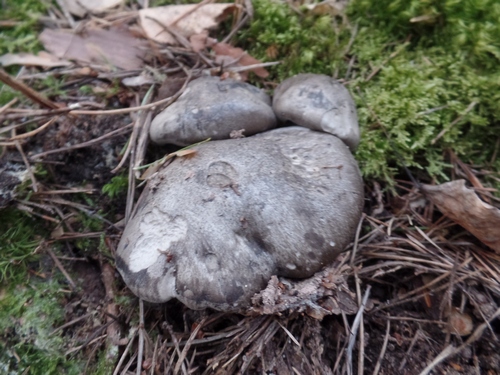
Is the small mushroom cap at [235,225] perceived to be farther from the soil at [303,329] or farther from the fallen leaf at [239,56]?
the fallen leaf at [239,56]

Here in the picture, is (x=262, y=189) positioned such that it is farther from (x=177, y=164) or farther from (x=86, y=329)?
(x=86, y=329)

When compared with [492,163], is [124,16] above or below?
above

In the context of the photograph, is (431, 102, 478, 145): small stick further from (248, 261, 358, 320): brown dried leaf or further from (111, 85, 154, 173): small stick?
(111, 85, 154, 173): small stick

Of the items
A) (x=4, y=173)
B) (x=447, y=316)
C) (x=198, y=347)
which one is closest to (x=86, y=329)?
(x=198, y=347)

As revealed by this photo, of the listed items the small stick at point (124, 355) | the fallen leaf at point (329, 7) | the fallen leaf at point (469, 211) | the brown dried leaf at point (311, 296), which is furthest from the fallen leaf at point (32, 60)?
the fallen leaf at point (469, 211)

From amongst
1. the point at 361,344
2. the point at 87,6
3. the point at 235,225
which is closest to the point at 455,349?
the point at 361,344
